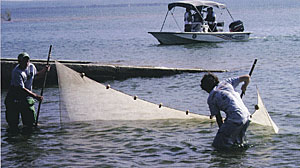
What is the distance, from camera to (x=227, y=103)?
21.7 feet

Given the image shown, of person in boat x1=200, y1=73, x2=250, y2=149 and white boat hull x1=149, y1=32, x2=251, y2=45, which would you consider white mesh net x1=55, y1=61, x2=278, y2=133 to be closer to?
person in boat x1=200, y1=73, x2=250, y2=149

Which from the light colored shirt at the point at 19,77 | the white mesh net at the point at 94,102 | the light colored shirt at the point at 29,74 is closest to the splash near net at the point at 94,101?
the white mesh net at the point at 94,102

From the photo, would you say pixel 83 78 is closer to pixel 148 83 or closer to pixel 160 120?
pixel 160 120

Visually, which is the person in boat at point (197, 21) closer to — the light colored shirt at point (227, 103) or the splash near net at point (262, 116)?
the splash near net at point (262, 116)

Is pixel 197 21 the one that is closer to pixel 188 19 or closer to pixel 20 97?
pixel 188 19

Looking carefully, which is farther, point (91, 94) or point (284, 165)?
point (91, 94)

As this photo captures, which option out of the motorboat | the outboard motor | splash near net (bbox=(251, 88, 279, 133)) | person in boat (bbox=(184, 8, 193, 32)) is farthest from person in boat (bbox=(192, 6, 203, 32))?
splash near net (bbox=(251, 88, 279, 133))

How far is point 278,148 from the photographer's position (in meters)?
7.78

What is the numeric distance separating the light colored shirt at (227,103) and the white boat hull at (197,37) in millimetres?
18430

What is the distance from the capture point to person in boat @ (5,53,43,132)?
832cm

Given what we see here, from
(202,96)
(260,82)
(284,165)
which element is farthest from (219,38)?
(284,165)

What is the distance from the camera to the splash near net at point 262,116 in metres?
8.10

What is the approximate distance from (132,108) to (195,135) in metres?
1.22

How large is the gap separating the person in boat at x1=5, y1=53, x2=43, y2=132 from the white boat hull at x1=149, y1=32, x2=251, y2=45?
668 inches
